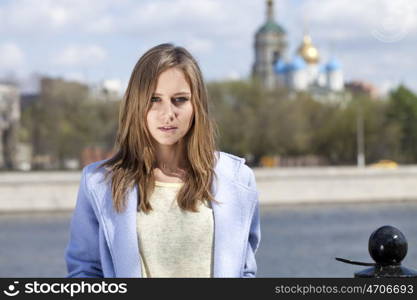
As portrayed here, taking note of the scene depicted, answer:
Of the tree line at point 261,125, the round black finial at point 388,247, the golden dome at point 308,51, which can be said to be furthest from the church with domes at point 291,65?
the round black finial at point 388,247

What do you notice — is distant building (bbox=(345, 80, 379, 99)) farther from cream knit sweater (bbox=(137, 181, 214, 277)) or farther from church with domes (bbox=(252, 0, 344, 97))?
cream knit sweater (bbox=(137, 181, 214, 277))

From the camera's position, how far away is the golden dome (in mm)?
100875

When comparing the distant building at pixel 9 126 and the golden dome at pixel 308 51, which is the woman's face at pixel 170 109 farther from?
the golden dome at pixel 308 51

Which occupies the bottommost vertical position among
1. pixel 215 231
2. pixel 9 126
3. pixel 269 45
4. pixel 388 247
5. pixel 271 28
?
pixel 9 126

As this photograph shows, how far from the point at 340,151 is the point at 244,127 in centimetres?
601

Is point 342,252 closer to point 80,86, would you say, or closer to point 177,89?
point 177,89

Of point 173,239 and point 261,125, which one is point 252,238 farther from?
point 261,125

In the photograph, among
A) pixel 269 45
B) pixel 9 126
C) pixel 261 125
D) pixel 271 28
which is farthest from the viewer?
pixel 271 28

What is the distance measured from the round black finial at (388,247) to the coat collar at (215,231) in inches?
19.3

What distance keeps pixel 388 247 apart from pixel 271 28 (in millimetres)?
109407

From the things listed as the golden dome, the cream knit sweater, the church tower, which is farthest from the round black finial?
the church tower

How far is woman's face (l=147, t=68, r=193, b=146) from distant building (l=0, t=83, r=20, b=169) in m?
51.7

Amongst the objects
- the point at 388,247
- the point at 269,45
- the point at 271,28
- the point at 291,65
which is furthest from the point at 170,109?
the point at 271,28

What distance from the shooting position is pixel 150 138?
2.78 meters
